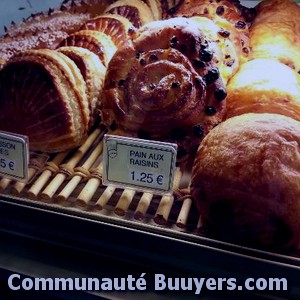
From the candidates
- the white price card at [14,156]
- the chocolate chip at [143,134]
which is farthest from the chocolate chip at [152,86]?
the white price card at [14,156]

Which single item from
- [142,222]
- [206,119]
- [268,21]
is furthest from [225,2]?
[142,222]

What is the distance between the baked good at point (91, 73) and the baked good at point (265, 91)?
0.43 metres

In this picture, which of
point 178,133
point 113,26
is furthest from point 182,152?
point 113,26

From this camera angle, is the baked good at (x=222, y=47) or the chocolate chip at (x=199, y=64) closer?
the chocolate chip at (x=199, y=64)

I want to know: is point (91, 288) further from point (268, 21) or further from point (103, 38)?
point (268, 21)

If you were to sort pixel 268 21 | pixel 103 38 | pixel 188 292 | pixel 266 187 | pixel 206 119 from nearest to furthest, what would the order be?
pixel 266 187 < pixel 188 292 < pixel 206 119 < pixel 103 38 < pixel 268 21

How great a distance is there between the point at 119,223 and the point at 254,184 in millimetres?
348

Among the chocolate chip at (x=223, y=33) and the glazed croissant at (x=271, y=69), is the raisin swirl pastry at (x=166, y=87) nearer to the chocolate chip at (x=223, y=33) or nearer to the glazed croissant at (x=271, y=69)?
the glazed croissant at (x=271, y=69)

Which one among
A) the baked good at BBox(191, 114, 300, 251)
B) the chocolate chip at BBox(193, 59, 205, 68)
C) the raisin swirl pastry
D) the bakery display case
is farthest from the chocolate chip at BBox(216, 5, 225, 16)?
the baked good at BBox(191, 114, 300, 251)

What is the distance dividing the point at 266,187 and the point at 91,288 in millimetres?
504

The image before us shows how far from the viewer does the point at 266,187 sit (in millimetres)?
1058

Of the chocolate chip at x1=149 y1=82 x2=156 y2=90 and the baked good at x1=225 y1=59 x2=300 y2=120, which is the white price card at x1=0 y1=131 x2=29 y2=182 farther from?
the baked good at x1=225 y1=59 x2=300 y2=120

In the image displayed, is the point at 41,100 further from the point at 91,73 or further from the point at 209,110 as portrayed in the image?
the point at 209,110

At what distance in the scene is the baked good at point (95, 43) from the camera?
1713mm
